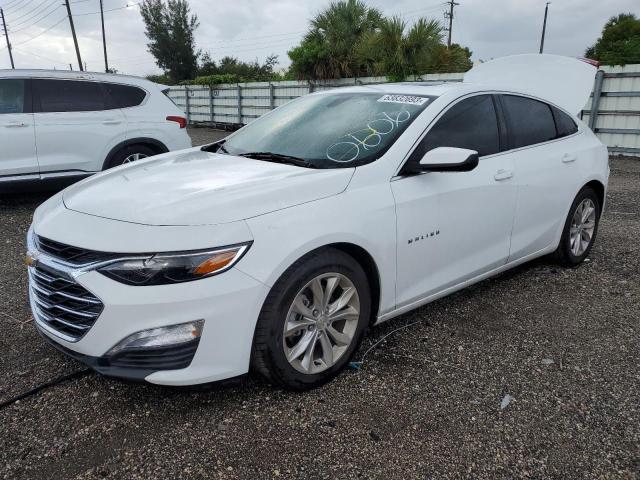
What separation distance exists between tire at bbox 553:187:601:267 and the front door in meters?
0.98

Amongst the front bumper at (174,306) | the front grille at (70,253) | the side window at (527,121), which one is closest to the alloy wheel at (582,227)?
the side window at (527,121)

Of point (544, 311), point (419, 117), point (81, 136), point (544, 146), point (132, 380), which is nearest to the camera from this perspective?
point (132, 380)

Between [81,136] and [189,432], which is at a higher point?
[81,136]

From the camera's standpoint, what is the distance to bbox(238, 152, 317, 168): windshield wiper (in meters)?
2.95

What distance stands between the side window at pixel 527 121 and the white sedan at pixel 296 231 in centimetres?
2

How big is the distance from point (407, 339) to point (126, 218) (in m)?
1.84

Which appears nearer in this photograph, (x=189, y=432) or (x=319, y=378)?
(x=189, y=432)

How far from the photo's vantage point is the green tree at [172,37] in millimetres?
51656

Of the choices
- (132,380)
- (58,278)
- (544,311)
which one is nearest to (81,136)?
(58,278)

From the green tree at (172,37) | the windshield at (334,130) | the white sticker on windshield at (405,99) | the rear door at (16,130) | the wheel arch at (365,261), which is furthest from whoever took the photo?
the green tree at (172,37)

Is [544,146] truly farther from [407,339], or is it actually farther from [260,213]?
[260,213]

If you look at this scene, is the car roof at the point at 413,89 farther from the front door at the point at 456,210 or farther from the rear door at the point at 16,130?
the rear door at the point at 16,130

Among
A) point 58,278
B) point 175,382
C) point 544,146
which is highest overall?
point 544,146

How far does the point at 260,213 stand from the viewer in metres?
2.40
